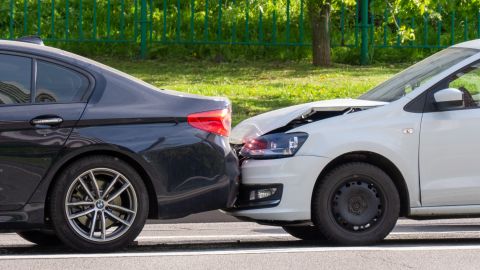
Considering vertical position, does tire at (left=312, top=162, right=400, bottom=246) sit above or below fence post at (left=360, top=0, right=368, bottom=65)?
below

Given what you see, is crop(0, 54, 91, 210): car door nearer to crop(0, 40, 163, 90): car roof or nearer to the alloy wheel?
crop(0, 40, 163, 90): car roof

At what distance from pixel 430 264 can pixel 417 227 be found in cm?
240

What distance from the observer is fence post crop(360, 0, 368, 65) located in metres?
18.5

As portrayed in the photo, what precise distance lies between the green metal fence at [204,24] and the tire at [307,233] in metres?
9.06

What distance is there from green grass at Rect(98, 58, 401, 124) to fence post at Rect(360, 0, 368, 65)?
1.35 feet

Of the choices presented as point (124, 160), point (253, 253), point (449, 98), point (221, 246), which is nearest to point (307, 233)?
point (221, 246)

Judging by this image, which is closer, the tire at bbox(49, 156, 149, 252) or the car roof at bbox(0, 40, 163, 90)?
→ the tire at bbox(49, 156, 149, 252)

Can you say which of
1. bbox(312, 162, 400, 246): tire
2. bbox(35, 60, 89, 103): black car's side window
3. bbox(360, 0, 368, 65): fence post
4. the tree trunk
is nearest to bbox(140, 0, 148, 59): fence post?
the tree trunk

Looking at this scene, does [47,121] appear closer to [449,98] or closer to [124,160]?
[124,160]

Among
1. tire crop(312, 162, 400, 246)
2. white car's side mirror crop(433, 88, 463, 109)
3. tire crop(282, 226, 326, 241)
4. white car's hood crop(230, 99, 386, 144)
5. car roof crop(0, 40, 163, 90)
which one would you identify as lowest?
tire crop(282, 226, 326, 241)

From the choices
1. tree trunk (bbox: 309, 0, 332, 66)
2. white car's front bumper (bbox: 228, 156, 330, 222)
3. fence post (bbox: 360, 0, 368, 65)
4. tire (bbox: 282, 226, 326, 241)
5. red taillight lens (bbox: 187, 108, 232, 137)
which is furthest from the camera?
fence post (bbox: 360, 0, 368, 65)

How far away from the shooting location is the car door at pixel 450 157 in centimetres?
868

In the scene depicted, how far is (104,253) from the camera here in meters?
8.20

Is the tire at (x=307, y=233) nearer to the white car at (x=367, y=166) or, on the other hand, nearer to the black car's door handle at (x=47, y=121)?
the white car at (x=367, y=166)
